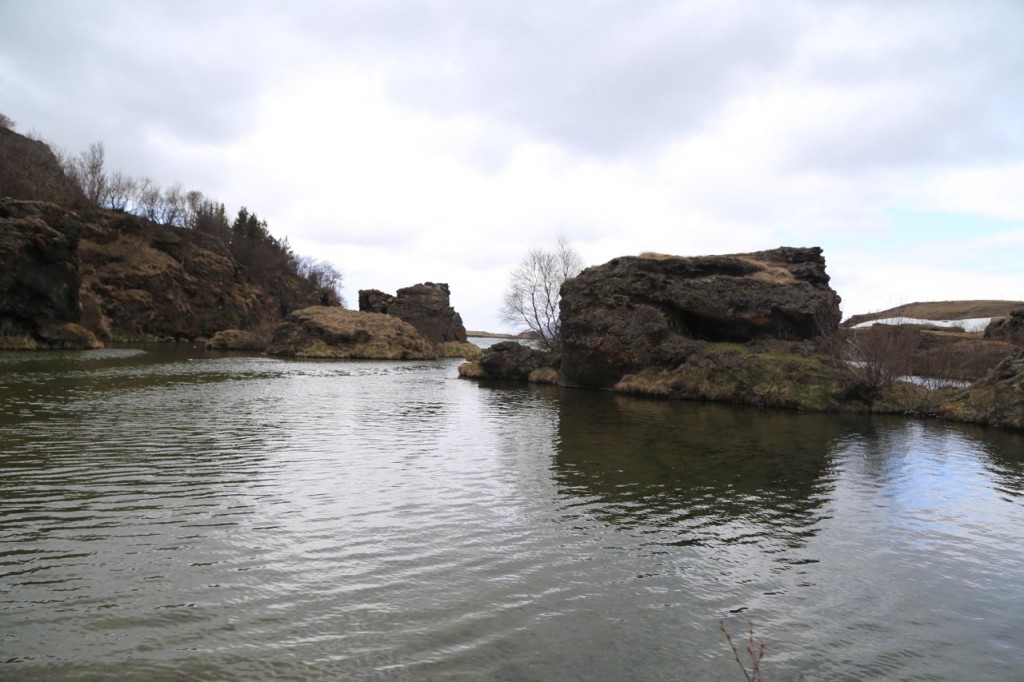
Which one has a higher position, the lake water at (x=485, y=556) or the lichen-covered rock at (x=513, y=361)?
the lichen-covered rock at (x=513, y=361)

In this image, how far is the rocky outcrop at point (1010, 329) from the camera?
125 ft

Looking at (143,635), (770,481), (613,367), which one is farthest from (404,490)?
(613,367)

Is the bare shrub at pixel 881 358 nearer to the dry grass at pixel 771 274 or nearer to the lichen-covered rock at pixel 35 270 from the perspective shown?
the dry grass at pixel 771 274

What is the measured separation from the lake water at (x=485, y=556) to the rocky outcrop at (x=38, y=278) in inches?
1374

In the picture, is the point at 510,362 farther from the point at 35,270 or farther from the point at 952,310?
the point at 952,310

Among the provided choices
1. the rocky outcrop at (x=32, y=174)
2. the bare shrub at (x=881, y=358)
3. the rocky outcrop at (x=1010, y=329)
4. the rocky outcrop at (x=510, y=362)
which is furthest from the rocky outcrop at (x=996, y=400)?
the rocky outcrop at (x=32, y=174)

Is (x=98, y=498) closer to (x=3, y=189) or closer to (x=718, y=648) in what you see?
(x=718, y=648)

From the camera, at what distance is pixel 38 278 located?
45.2 metres

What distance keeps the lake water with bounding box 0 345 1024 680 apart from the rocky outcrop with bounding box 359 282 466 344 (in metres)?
80.2

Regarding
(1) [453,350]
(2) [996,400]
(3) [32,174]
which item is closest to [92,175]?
(3) [32,174]

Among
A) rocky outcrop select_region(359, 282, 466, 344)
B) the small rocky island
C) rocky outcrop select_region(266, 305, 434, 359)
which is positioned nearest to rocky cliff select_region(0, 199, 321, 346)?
rocky outcrop select_region(266, 305, 434, 359)

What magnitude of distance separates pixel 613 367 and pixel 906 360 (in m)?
15.8

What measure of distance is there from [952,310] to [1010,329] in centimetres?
5437

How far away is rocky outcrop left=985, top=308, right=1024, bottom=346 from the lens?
3806 cm
